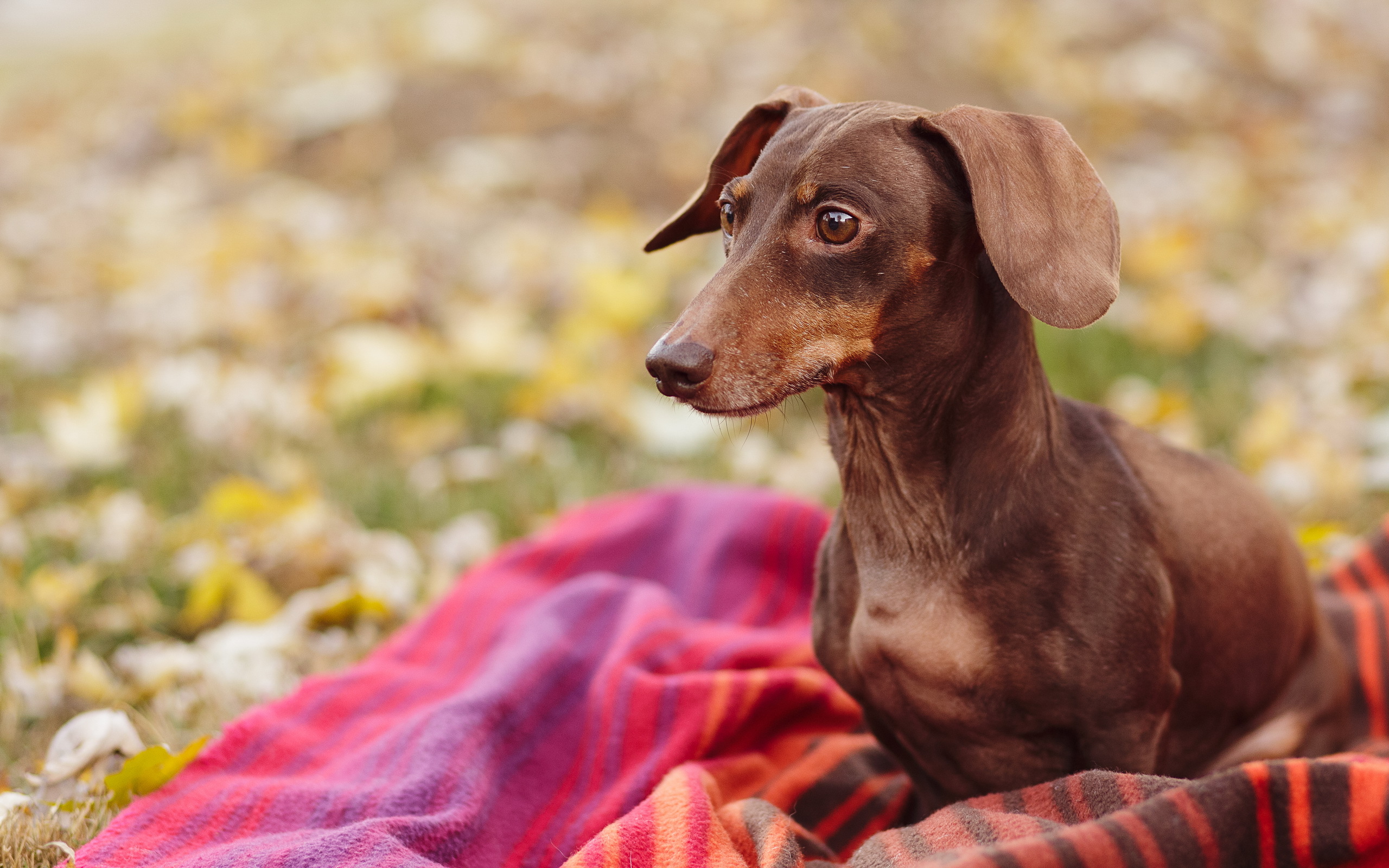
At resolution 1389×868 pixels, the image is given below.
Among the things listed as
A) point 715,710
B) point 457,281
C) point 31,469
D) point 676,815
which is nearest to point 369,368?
point 31,469

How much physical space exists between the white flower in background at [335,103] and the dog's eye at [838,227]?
547 cm

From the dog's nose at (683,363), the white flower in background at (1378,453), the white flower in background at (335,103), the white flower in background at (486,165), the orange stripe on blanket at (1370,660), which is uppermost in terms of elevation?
the white flower in background at (335,103)

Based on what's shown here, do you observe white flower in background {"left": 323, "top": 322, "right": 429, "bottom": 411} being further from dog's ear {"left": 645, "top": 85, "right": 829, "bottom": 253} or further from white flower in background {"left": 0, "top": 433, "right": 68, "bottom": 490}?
dog's ear {"left": 645, "top": 85, "right": 829, "bottom": 253}

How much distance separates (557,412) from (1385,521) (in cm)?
248

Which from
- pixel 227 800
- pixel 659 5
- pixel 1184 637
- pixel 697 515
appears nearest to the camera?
pixel 1184 637

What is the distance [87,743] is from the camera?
1.99 m

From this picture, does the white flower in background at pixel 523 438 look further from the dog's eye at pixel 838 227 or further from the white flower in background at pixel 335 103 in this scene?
the white flower in background at pixel 335 103

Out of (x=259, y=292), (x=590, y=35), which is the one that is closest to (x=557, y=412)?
(x=259, y=292)

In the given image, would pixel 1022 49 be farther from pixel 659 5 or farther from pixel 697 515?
pixel 697 515

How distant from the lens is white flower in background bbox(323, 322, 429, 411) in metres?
4.02

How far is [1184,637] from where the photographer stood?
6.01 feet

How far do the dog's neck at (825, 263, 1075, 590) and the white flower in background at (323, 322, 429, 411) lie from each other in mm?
2593

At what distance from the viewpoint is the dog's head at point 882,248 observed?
150 centimetres

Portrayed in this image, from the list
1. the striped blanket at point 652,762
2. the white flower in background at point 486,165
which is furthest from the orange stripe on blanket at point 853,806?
the white flower in background at point 486,165
